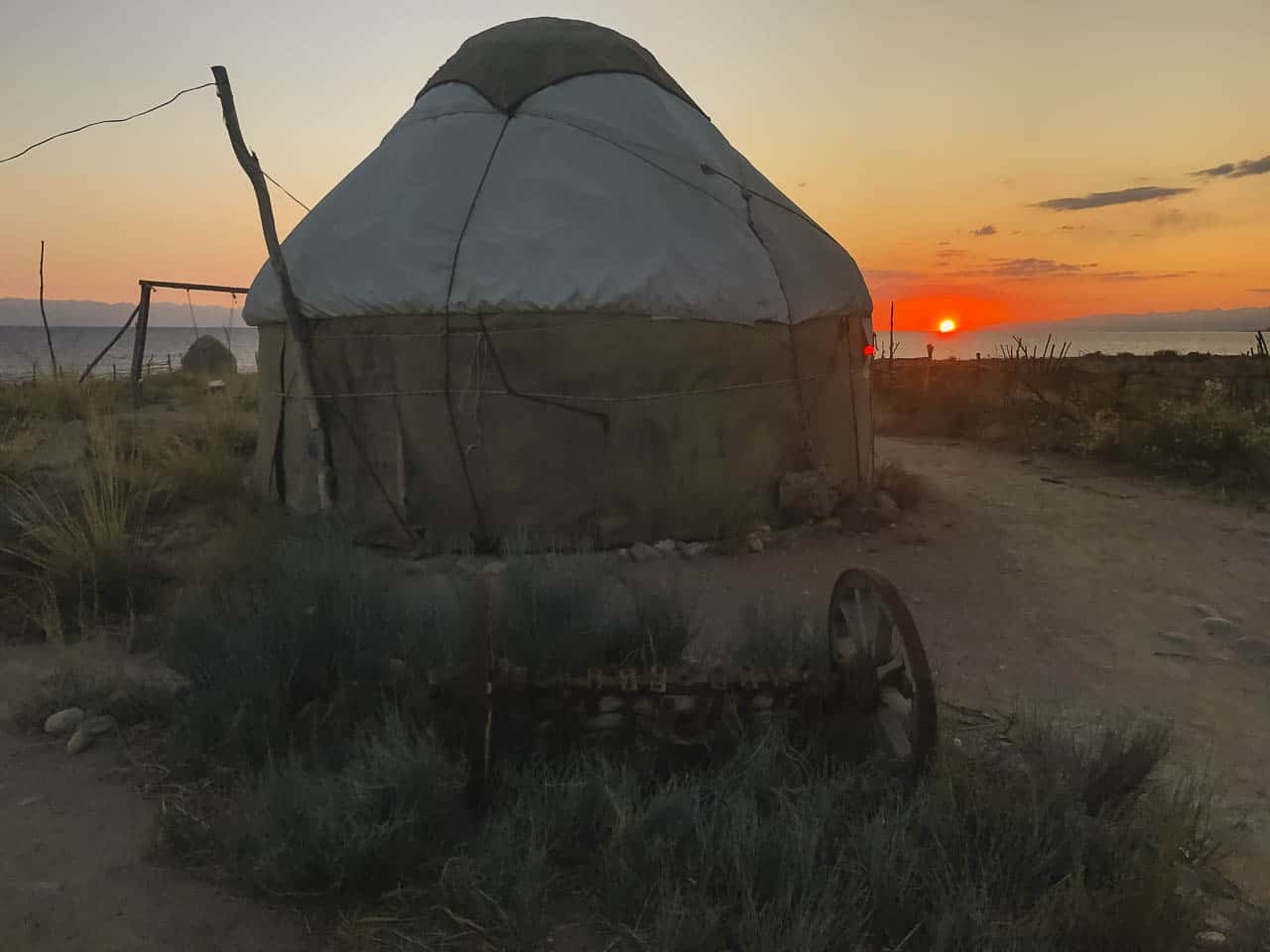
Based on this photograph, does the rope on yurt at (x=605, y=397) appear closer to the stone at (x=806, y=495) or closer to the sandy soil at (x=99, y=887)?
the stone at (x=806, y=495)

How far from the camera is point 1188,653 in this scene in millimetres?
4410

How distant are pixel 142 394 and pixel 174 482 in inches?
300

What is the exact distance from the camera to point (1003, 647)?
4457 mm

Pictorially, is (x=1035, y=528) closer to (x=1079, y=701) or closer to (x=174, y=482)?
(x=1079, y=701)

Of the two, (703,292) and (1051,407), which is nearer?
(703,292)

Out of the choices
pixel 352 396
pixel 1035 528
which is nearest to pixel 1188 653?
pixel 1035 528

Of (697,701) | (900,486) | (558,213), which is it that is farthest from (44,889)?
(900,486)

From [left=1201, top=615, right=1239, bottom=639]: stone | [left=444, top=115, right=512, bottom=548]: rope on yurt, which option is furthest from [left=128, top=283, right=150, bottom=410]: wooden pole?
[left=1201, top=615, right=1239, bottom=639]: stone

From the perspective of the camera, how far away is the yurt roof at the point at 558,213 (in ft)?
18.5

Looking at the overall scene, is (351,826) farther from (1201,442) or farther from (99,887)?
(1201,442)

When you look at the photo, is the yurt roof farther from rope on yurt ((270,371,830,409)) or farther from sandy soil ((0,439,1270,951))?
sandy soil ((0,439,1270,951))

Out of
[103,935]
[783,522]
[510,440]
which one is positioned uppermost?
[510,440]

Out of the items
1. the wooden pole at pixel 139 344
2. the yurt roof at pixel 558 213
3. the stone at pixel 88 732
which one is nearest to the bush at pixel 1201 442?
the yurt roof at pixel 558 213

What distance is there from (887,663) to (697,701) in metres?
0.65
